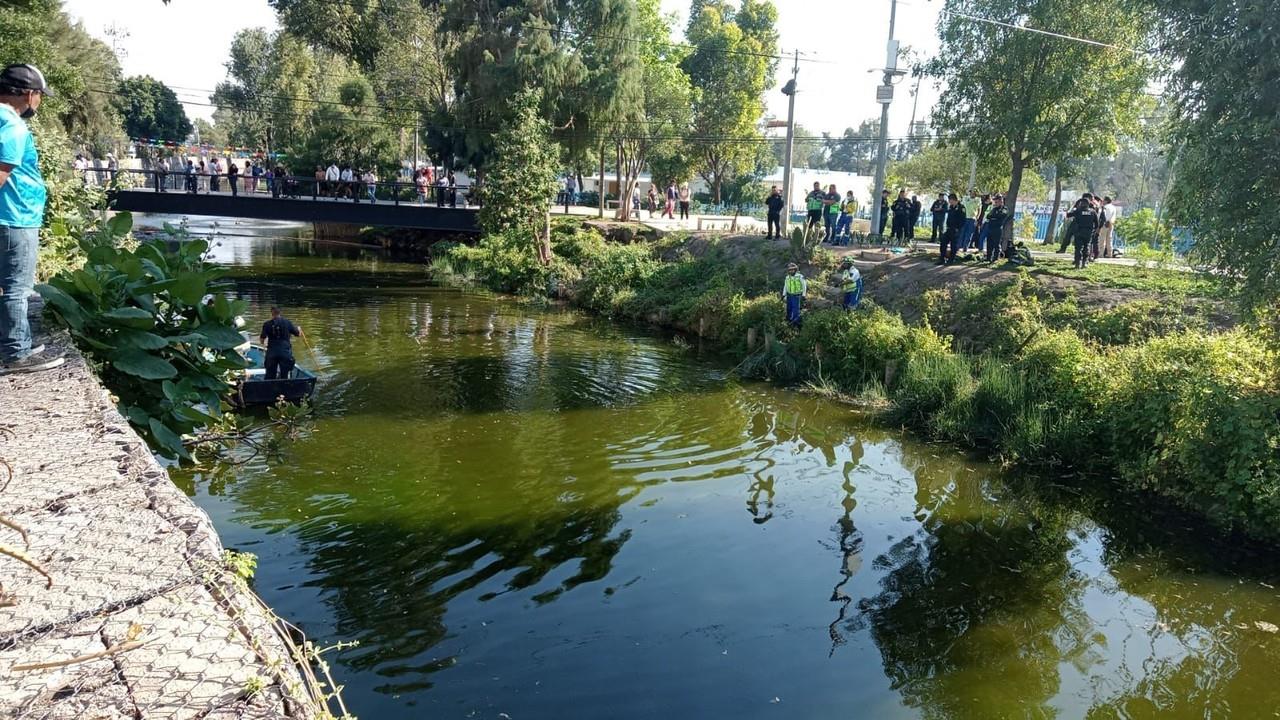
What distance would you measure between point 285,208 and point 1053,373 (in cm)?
2992

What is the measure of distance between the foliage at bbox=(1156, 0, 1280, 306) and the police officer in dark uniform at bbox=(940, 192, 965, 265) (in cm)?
933

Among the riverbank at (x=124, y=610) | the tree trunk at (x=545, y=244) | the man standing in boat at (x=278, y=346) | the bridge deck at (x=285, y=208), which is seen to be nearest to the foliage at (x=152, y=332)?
the riverbank at (x=124, y=610)

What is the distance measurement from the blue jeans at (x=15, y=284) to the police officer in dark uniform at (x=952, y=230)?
19.1 meters

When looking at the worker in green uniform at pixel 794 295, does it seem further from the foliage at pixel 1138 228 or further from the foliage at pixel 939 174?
the foliage at pixel 939 174

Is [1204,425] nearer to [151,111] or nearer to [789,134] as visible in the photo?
[789,134]

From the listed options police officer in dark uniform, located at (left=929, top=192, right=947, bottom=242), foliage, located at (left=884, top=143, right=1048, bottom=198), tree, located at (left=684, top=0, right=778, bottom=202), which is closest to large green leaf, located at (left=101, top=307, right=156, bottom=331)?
police officer in dark uniform, located at (left=929, top=192, right=947, bottom=242)

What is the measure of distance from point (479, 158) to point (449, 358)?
20.6 m

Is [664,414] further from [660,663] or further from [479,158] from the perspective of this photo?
[479,158]

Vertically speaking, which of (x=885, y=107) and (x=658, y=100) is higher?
(x=658, y=100)

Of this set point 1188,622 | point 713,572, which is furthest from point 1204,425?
point 713,572

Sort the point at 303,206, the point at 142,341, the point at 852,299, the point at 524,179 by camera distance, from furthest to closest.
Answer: the point at 303,206 < the point at 524,179 < the point at 852,299 < the point at 142,341

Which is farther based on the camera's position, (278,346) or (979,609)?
(278,346)

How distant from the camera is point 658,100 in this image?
44.6m

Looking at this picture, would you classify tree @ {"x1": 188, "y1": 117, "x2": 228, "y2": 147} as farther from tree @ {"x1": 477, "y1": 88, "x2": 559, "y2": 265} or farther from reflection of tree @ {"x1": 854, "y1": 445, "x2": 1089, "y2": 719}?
reflection of tree @ {"x1": 854, "y1": 445, "x2": 1089, "y2": 719}
